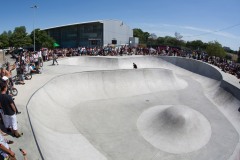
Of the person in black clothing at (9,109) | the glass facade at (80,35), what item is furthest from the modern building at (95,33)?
the person in black clothing at (9,109)

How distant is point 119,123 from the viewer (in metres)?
11.9

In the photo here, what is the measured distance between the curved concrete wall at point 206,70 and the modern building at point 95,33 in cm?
2530

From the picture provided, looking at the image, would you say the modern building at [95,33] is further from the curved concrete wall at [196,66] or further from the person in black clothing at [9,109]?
the person in black clothing at [9,109]

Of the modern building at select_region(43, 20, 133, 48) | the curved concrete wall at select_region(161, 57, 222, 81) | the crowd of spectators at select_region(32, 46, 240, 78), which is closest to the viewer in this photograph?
the curved concrete wall at select_region(161, 57, 222, 81)

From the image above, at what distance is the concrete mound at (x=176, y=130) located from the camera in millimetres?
10141

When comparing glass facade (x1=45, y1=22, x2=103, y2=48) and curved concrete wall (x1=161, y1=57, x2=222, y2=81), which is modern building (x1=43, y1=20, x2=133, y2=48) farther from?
curved concrete wall (x1=161, y1=57, x2=222, y2=81)

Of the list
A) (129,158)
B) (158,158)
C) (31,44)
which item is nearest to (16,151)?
A: (129,158)

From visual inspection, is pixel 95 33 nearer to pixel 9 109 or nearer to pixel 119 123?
pixel 119 123

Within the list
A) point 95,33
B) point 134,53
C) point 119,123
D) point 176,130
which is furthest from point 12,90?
point 95,33

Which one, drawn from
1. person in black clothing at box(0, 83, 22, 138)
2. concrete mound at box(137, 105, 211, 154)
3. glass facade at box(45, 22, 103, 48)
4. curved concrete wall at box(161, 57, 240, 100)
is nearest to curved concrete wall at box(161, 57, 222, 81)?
curved concrete wall at box(161, 57, 240, 100)

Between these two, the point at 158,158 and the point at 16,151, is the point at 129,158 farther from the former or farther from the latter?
the point at 16,151

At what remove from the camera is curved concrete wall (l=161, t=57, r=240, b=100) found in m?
15.5

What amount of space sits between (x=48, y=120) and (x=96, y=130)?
2.46m

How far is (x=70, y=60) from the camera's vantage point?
2536cm
